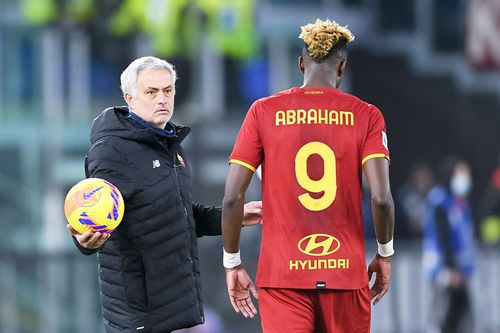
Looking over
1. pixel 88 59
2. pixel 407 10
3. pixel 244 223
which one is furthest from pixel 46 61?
pixel 244 223

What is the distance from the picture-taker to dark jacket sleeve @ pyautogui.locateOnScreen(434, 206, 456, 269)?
13.2 m

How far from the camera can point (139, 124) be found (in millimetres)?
5848

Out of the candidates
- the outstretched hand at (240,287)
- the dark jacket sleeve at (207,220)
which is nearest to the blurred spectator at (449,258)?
the dark jacket sleeve at (207,220)

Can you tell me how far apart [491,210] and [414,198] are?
91 centimetres

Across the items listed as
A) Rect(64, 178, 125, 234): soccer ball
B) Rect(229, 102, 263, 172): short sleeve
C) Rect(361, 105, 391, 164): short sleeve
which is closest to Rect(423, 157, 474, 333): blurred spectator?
Rect(361, 105, 391, 164): short sleeve

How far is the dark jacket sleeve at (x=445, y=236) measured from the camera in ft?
43.3

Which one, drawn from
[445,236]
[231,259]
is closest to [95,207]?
[231,259]

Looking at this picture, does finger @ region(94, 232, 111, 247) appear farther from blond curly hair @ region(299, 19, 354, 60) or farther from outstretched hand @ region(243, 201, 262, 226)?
blond curly hair @ region(299, 19, 354, 60)

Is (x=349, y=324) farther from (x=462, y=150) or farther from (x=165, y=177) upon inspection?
(x=462, y=150)

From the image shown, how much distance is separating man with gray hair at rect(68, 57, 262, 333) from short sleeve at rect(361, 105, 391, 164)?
888mm

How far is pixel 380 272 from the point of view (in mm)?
5918

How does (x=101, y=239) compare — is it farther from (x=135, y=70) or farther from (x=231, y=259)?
(x=135, y=70)

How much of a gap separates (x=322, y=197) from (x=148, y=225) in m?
0.80

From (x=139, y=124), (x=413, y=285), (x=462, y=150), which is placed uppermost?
(x=139, y=124)
